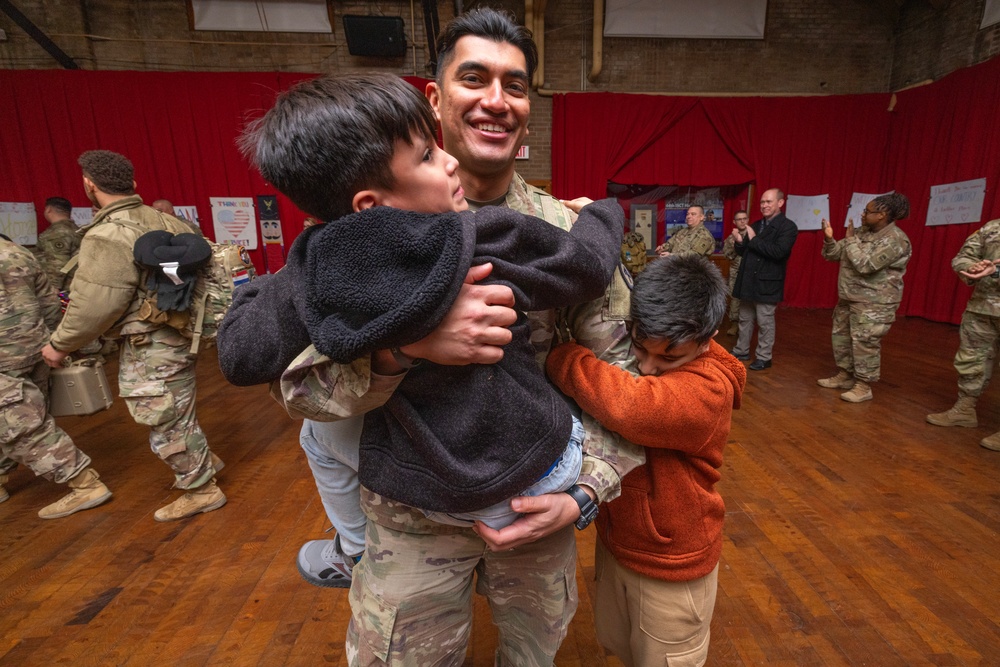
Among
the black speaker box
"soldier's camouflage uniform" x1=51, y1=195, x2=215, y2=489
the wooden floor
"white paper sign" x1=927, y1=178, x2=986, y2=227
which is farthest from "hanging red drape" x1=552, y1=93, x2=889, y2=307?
"soldier's camouflage uniform" x1=51, y1=195, x2=215, y2=489

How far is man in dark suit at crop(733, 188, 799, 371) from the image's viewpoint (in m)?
4.43

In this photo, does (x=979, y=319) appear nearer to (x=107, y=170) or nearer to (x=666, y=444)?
(x=666, y=444)

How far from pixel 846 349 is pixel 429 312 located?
4.61 metres

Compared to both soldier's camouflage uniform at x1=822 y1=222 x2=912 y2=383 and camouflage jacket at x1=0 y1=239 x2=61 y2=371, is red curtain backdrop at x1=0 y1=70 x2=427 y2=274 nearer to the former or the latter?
camouflage jacket at x1=0 y1=239 x2=61 y2=371

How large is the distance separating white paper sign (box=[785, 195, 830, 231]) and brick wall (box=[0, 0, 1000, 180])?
1.63 metres

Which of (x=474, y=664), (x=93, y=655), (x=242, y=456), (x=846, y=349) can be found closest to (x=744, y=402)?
(x=846, y=349)

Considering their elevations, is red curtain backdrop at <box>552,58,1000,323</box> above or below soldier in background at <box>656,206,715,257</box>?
above

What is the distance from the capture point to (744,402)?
3801 mm

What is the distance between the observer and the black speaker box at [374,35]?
639 centimetres

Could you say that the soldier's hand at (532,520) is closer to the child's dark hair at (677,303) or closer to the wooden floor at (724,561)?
the child's dark hair at (677,303)

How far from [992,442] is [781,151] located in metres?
5.80

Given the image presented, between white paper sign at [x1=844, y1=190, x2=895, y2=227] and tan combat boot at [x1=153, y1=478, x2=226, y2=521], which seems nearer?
tan combat boot at [x1=153, y1=478, x2=226, y2=521]

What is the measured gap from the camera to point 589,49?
6.96m

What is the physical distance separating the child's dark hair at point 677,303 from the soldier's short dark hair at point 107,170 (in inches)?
95.4
